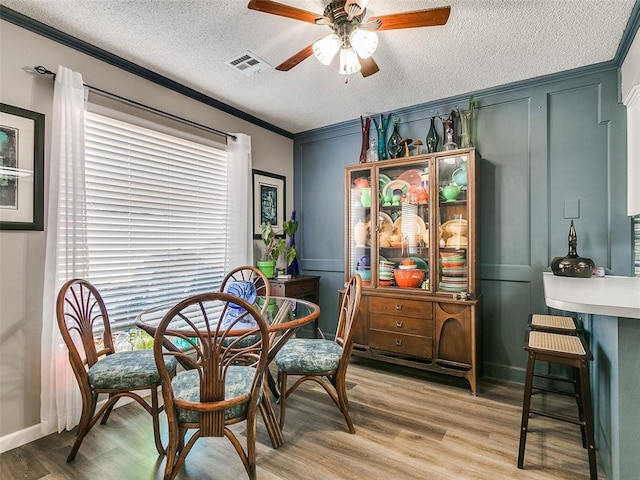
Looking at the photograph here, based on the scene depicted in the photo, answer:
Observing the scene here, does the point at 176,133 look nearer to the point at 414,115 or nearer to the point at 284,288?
the point at 284,288

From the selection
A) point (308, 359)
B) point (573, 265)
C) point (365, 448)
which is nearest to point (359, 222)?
point (308, 359)

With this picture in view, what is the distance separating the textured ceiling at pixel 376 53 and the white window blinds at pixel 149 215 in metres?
0.56

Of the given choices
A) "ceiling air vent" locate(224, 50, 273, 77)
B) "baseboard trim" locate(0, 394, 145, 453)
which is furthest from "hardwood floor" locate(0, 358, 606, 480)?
"ceiling air vent" locate(224, 50, 273, 77)

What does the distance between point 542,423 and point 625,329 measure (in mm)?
1197

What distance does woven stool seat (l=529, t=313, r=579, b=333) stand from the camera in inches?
81.1

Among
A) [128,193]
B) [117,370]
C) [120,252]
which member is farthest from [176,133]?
[117,370]

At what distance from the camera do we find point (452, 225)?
293cm

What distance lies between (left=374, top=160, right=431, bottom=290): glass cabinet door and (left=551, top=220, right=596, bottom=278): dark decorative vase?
3.16 feet

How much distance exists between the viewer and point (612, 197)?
251 cm

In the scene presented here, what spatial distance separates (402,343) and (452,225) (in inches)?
44.2

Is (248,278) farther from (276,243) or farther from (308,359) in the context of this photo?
(308,359)

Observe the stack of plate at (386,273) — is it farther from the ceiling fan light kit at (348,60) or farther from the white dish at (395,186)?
the ceiling fan light kit at (348,60)

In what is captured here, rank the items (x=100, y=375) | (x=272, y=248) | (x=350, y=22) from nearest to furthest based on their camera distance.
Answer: (x=350, y=22)
(x=100, y=375)
(x=272, y=248)

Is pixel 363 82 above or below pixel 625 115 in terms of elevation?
above
